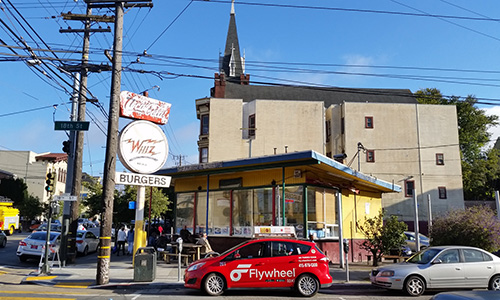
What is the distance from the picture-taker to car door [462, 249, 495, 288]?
11633mm

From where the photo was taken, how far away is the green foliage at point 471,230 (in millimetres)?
14039

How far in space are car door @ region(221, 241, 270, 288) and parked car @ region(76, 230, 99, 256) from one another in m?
14.9

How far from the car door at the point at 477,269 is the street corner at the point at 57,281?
11.6 meters

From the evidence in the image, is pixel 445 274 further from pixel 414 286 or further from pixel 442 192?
pixel 442 192

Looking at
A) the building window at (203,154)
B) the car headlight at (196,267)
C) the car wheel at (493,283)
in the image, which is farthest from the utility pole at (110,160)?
the building window at (203,154)

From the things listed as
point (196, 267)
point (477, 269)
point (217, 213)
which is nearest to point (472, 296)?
point (196, 267)

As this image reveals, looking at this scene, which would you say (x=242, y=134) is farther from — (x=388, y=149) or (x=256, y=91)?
(x=388, y=149)

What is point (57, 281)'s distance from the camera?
13609 millimetres

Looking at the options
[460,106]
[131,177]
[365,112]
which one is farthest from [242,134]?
[460,106]

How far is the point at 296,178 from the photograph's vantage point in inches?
689

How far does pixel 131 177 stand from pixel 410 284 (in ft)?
32.8

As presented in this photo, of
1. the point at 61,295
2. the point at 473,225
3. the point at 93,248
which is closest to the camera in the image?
the point at 61,295

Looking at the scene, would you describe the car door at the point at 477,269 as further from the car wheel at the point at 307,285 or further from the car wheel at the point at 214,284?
the car wheel at the point at 214,284

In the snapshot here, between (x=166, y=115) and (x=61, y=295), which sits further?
(x=166, y=115)
